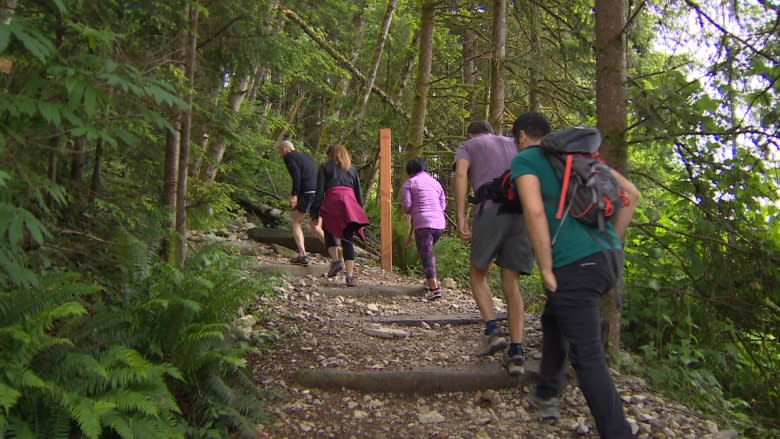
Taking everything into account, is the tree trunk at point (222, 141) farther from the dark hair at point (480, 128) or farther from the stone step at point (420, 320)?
the dark hair at point (480, 128)

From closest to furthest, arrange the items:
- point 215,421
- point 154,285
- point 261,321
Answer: point 215,421 → point 154,285 → point 261,321

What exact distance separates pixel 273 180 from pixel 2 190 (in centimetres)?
1262

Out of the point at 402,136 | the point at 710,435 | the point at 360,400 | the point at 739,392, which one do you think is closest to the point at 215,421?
the point at 360,400

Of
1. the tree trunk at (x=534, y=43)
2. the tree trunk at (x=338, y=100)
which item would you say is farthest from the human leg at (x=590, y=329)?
the tree trunk at (x=338, y=100)

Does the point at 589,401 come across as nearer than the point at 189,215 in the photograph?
Yes

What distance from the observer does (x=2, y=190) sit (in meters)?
3.31

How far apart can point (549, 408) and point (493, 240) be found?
1.32 m

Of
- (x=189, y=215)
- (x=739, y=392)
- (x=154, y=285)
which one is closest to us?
(x=154, y=285)

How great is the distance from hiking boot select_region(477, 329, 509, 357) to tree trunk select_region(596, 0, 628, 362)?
2.65ft

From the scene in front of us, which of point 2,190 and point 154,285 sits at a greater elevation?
point 2,190

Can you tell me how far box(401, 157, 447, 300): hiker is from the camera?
8.44 metres

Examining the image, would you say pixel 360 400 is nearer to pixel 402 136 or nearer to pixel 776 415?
pixel 776 415

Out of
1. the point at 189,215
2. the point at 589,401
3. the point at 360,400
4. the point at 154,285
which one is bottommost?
the point at 360,400

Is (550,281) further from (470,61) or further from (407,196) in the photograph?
(470,61)
